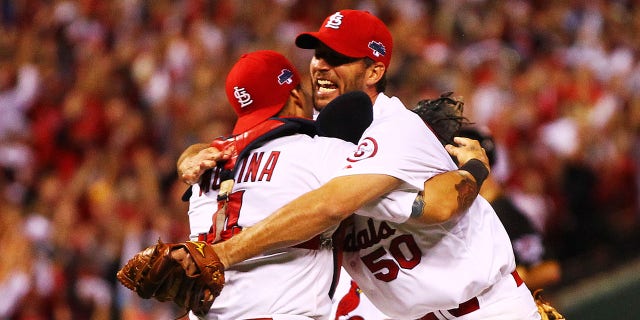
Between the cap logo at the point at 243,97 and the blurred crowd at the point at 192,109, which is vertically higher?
the cap logo at the point at 243,97

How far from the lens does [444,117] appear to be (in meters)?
3.95

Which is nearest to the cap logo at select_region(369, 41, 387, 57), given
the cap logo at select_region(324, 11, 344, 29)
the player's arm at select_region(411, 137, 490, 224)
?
the cap logo at select_region(324, 11, 344, 29)

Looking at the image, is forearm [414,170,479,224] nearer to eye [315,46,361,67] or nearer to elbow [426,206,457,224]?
elbow [426,206,457,224]

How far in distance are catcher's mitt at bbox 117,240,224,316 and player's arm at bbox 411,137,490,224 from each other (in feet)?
2.25

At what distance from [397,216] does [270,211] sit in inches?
16.3

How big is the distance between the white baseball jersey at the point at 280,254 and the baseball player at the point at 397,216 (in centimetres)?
12

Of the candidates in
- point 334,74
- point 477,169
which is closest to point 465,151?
point 477,169

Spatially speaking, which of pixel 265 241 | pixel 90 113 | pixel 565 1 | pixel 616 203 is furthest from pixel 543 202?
pixel 265 241

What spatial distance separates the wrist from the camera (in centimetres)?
357

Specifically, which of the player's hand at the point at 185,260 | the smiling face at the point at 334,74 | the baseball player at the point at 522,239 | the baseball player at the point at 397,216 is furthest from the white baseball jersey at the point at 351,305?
the player's hand at the point at 185,260

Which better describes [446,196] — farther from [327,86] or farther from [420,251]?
[327,86]

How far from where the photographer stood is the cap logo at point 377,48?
3.78 metres

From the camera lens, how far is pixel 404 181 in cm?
Answer: 326

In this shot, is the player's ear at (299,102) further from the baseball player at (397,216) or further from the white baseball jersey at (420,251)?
the white baseball jersey at (420,251)
